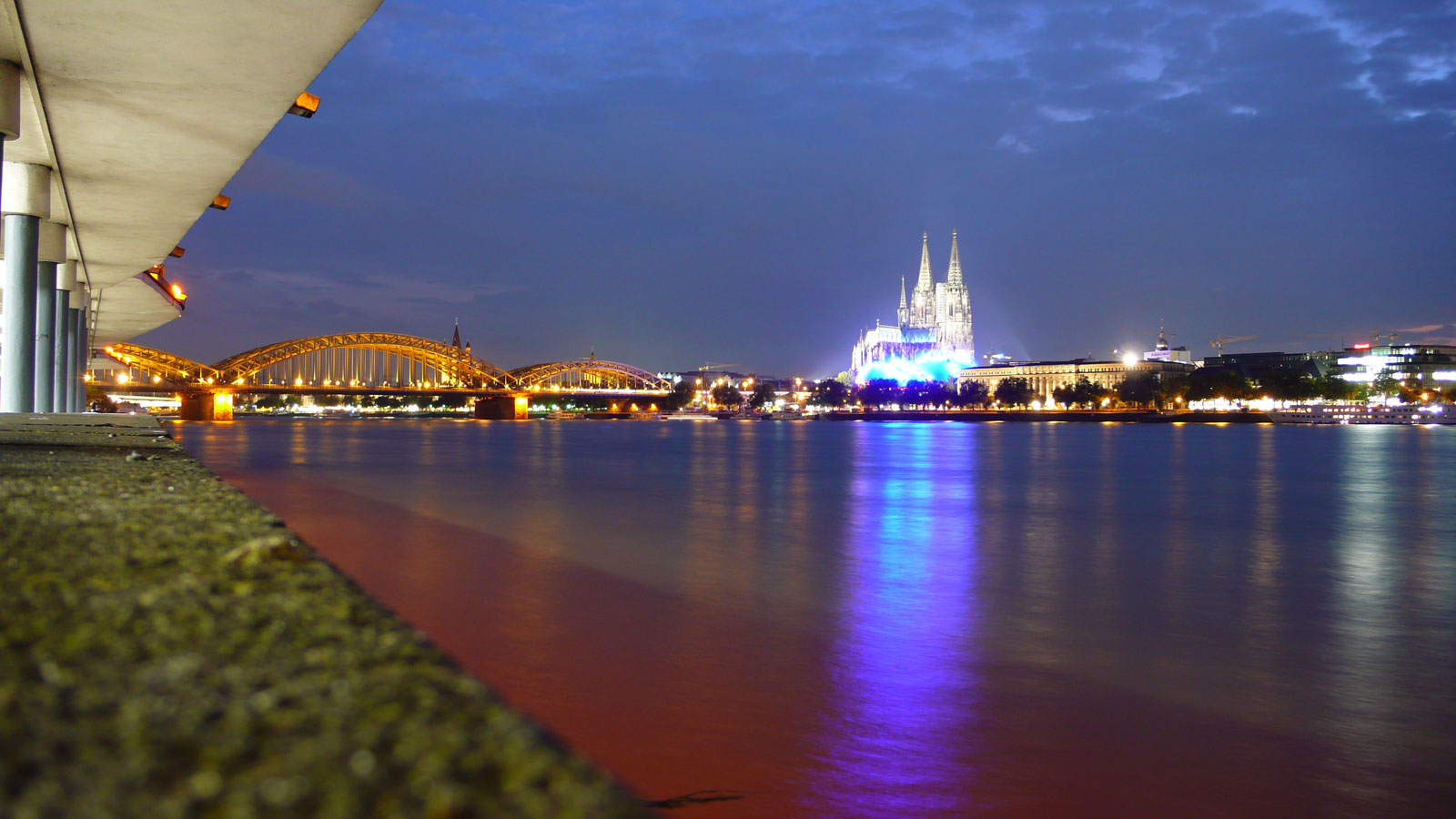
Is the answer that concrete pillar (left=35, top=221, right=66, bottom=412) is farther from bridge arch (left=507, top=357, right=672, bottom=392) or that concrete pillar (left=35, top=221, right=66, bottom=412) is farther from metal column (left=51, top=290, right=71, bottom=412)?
bridge arch (left=507, top=357, right=672, bottom=392)

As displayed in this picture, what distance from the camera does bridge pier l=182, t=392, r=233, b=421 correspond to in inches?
4557

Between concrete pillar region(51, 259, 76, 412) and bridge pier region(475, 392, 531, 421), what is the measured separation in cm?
10275

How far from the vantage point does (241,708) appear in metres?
1.33

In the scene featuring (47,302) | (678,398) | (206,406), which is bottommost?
(206,406)

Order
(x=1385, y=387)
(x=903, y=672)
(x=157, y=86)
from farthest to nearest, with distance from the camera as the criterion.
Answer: (x=1385, y=387), (x=157, y=86), (x=903, y=672)

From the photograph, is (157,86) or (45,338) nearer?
(157,86)

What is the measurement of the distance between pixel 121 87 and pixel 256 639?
562 inches

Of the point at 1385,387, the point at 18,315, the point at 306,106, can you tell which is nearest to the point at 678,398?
the point at 1385,387

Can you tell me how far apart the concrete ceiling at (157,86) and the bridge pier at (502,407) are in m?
115

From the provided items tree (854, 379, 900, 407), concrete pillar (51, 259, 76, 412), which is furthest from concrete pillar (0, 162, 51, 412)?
tree (854, 379, 900, 407)

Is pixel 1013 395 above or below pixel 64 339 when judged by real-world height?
above

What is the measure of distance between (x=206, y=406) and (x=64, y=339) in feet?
312

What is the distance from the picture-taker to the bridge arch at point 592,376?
15838 cm

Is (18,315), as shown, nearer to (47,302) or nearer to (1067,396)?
(47,302)
